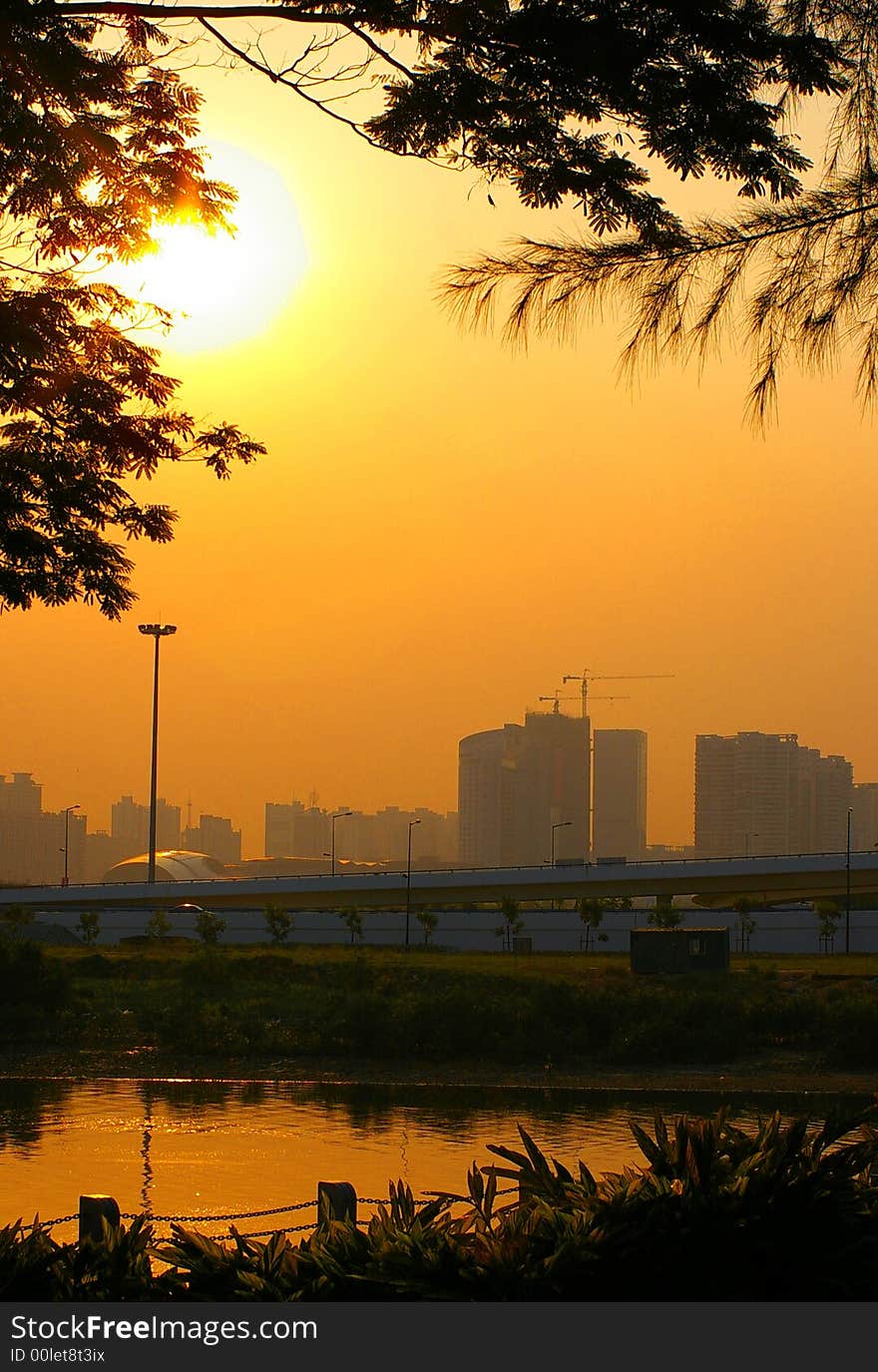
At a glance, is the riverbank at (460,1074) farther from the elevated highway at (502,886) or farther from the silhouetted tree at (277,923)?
the elevated highway at (502,886)

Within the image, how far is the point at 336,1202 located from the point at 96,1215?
3.44 ft

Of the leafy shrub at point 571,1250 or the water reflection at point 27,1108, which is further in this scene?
the water reflection at point 27,1108

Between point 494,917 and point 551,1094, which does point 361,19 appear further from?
point 494,917

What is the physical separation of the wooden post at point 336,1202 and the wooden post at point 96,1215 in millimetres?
900

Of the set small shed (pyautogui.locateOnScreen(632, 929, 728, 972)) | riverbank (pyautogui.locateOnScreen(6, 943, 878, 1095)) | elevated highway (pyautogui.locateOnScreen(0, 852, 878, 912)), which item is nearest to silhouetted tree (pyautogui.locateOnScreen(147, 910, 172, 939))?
elevated highway (pyautogui.locateOnScreen(0, 852, 878, 912))

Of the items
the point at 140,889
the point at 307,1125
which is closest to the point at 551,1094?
the point at 307,1125

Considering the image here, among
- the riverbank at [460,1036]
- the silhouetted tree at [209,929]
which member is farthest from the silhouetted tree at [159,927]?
the riverbank at [460,1036]

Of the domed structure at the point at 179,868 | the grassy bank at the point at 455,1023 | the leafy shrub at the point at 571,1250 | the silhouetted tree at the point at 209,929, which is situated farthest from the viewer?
the domed structure at the point at 179,868

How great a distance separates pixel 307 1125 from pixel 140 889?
84.1m

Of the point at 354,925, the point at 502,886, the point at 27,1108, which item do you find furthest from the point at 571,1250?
the point at 502,886

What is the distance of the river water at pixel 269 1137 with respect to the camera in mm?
13727
